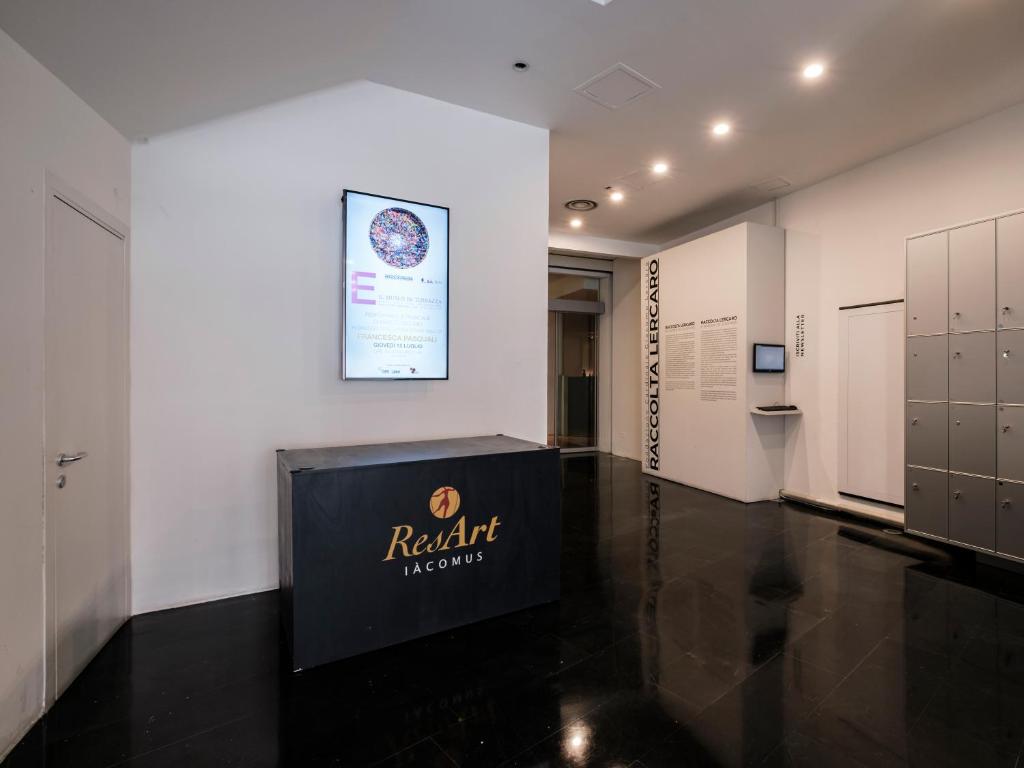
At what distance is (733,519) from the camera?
4750 millimetres

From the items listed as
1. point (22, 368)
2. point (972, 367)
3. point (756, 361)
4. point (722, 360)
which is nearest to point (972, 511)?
point (972, 367)

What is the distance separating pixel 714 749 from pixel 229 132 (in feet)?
13.1

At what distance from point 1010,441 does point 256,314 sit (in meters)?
5.25

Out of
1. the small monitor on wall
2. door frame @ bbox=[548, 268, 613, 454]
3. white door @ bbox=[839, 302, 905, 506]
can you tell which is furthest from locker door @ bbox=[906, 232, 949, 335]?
door frame @ bbox=[548, 268, 613, 454]

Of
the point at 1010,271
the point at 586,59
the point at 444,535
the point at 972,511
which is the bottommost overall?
the point at 972,511

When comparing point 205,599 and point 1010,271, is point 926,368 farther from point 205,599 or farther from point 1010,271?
point 205,599

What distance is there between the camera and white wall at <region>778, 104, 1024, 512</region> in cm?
390

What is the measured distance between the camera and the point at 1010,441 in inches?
135

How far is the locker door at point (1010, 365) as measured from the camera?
11.0ft

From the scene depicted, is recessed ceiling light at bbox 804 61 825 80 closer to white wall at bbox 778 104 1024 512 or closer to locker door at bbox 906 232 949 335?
locker door at bbox 906 232 949 335

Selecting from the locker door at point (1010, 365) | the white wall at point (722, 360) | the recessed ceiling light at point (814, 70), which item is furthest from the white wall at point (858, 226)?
the recessed ceiling light at point (814, 70)

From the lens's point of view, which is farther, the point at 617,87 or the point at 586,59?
the point at 617,87

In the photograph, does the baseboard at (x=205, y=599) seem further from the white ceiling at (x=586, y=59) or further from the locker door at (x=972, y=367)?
the locker door at (x=972, y=367)

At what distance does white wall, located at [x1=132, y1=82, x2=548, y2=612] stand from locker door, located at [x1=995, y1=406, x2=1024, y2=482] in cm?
380
